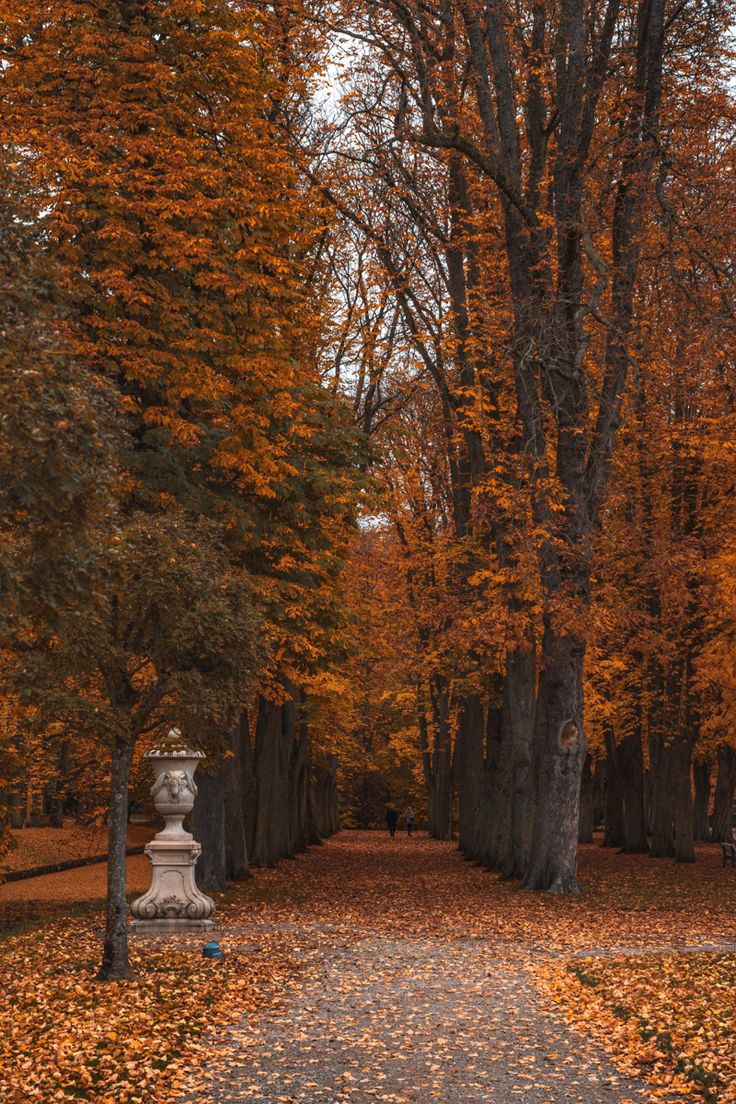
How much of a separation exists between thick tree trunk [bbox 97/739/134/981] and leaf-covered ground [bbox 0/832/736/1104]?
311 mm

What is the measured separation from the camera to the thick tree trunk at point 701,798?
4381 centimetres

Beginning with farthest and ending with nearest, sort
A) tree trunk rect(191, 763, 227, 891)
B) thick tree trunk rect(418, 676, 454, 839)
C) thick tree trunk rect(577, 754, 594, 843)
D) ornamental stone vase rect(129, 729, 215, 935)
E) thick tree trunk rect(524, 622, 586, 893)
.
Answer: thick tree trunk rect(418, 676, 454, 839)
thick tree trunk rect(577, 754, 594, 843)
thick tree trunk rect(524, 622, 586, 893)
tree trunk rect(191, 763, 227, 891)
ornamental stone vase rect(129, 729, 215, 935)

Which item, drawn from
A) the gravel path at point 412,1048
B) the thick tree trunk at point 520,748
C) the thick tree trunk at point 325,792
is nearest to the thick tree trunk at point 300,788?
the thick tree trunk at point 325,792

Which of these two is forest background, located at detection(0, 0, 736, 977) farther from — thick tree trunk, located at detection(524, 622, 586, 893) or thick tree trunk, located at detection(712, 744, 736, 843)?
thick tree trunk, located at detection(712, 744, 736, 843)

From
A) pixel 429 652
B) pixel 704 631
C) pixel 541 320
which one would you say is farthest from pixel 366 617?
pixel 541 320

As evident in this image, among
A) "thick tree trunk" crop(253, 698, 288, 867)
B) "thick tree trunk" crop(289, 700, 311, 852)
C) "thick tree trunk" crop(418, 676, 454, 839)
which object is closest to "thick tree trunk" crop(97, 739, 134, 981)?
"thick tree trunk" crop(253, 698, 288, 867)

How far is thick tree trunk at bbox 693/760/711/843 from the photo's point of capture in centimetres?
4381

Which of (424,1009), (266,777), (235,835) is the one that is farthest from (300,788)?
(424,1009)

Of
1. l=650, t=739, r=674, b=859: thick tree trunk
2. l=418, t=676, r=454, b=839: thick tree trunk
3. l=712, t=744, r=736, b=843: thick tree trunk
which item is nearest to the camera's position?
l=650, t=739, r=674, b=859: thick tree trunk

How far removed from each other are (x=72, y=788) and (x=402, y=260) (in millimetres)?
17213

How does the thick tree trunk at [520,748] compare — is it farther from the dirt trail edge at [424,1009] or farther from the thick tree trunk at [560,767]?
the thick tree trunk at [560,767]

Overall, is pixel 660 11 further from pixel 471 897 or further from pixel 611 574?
pixel 471 897

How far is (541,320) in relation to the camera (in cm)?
2117

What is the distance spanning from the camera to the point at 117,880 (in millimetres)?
12664
